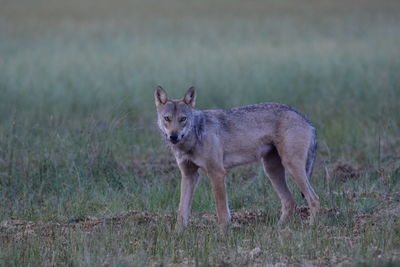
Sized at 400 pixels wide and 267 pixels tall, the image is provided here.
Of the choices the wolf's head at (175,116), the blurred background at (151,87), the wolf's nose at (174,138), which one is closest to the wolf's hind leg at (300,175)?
the blurred background at (151,87)

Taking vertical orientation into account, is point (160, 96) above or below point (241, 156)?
above

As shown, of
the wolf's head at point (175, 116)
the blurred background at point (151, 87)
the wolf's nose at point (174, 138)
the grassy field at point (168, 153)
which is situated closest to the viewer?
the grassy field at point (168, 153)

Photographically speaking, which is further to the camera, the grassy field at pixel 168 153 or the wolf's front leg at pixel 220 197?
the wolf's front leg at pixel 220 197

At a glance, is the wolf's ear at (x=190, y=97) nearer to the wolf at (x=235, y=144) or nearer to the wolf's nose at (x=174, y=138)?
the wolf at (x=235, y=144)

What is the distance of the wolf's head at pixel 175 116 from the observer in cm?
927

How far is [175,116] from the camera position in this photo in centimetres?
945

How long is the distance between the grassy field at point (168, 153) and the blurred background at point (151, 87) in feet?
0.16

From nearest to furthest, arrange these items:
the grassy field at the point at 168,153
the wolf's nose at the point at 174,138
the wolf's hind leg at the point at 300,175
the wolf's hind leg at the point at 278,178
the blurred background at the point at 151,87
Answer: the grassy field at the point at 168,153 → the wolf's nose at the point at 174,138 → the wolf's hind leg at the point at 300,175 → the wolf's hind leg at the point at 278,178 → the blurred background at the point at 151,87

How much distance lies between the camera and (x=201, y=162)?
962cm

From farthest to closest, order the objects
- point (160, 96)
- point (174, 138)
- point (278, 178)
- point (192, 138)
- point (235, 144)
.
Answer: point (278, 178), point (235, 144), point (160, 96), point (192, 138), point (174, 138)

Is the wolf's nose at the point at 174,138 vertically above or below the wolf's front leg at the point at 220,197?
above

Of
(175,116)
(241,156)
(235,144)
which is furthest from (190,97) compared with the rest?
(241,156)

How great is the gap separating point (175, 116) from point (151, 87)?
38.4 feet

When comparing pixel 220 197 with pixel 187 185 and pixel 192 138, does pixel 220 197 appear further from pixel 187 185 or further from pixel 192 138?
pixel 192 138
